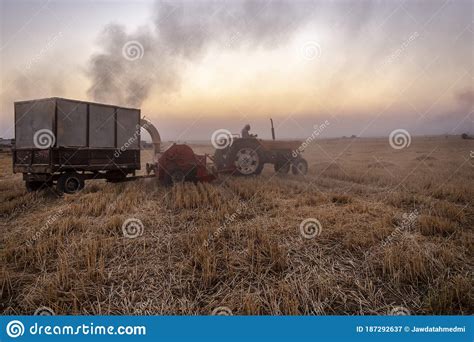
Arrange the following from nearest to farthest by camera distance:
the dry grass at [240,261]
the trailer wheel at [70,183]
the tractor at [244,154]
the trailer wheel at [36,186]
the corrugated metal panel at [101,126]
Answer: the dry grass at [240,261] < the trailer wheel at [70,183] < the trailer wheel at [36,186] < the corrugated metal panel at [101,126] < the tractor at [244,154]

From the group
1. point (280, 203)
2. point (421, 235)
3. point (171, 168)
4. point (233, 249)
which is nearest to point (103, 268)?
point (233, 249)

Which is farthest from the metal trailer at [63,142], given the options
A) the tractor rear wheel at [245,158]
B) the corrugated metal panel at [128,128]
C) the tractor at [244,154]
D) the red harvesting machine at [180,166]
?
the tractor rear wheel at [245,158]

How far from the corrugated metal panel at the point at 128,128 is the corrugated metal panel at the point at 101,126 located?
238 millimetres

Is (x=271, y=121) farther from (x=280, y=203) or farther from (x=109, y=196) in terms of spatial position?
(x=109, y=196)

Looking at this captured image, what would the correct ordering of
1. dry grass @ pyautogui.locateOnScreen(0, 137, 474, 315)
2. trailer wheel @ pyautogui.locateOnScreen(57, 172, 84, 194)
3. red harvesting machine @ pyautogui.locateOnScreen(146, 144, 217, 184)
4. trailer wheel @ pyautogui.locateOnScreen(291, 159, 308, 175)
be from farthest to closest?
1. trailer wheel @ pyautogui.locateOnScreen(291, 159, 308, 175)
2. red harvesting machine @ pyautogui.locateOnScreen(146, 144, 217, 184)
3. trailer wheel @ pyautogui.locateOnScreen(57, 172, 84, 194)
4. dry grass @ pyautogui.locateOnScreen(0, 137, 474, 315)

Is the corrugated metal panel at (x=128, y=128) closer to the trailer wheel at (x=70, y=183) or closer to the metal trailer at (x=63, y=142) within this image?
the metal trailer at (x=63, y=142)

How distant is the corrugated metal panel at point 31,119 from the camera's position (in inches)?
301

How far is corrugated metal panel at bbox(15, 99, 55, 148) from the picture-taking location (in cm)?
764

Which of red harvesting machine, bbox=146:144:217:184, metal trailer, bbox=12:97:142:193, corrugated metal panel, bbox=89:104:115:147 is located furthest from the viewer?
red harvesting machine, bbox=146:144:217:184

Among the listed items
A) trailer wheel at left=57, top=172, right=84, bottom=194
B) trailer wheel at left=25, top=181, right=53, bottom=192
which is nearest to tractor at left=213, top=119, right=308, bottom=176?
trailer wheel at left=57, top=172, right=84, bottom=194

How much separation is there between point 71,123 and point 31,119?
1.13 m

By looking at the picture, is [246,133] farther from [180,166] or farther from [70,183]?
[70,183]

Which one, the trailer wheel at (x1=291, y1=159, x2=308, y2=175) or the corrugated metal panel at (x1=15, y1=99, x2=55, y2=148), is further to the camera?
the trailer wheel at (x1=291, y1=159, x2=308, y2=175)

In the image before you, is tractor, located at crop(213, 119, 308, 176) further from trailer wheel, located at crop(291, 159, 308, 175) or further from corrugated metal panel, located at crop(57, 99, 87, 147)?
corrugated metal panel, located at crop(57, 99, 87, 147)
